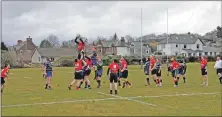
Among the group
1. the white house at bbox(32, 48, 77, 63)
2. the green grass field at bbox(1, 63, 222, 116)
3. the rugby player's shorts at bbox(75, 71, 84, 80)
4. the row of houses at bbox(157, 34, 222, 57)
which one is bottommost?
the green grass field at bbox(1, 63, 222, 116)

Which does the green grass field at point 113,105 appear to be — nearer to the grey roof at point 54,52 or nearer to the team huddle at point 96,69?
the team huddle at point 96,69

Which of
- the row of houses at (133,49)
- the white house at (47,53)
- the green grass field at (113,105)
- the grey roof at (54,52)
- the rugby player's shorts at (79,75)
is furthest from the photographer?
the row of houses at (133,49)

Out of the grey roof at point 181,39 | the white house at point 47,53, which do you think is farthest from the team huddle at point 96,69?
the grey roof at point 181,39

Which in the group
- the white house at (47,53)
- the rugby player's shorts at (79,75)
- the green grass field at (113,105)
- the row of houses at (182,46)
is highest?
the row of houses at (182,46)

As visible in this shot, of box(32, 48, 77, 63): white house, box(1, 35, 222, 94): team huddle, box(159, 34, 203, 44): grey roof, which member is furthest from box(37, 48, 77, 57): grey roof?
box(1, 35, 222, 94): team huddle

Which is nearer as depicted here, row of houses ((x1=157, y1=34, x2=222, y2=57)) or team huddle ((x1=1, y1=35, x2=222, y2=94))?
team huddle ((x1=1, y1=35, x2=222, y2=94))

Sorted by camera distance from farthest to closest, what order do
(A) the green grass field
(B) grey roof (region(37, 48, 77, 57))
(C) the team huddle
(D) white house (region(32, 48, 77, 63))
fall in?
1. (B) grey roof (region(37, 48, 77, 57))
2. (D) white house (region(32, 48, 77, 63))
3. (C) the team huddle
4. (A) the green grass field

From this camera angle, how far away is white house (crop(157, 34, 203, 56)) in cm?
11875

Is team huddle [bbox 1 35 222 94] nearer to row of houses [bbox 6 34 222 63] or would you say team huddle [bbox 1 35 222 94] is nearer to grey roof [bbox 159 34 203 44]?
row of houses [bbox 6 34 222 63]

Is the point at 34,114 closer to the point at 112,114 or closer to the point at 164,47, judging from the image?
the point at 112,114

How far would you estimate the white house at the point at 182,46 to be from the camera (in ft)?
390

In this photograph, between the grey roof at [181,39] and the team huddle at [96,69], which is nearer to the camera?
the team huddle at [96,69]

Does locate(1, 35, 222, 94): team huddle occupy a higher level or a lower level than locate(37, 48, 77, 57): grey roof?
lower

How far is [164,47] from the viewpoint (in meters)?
122
